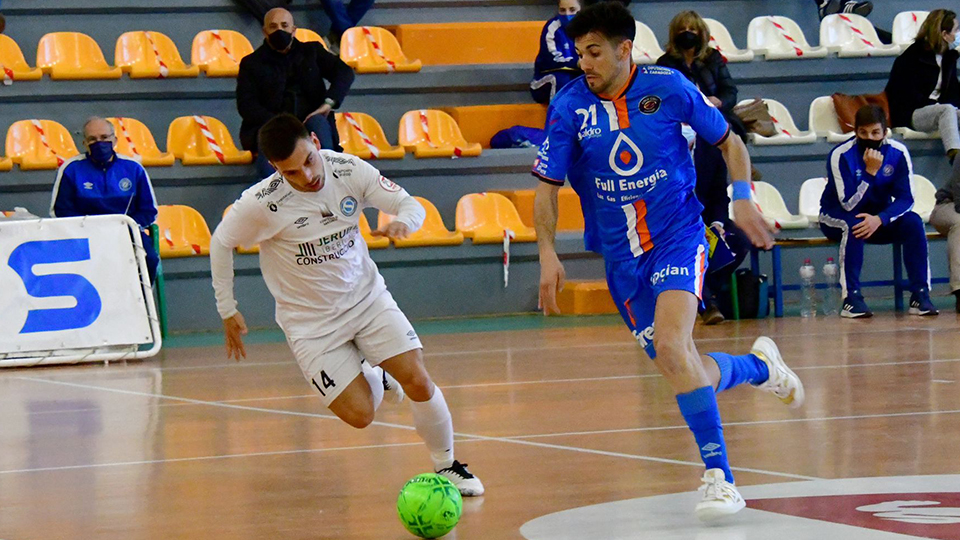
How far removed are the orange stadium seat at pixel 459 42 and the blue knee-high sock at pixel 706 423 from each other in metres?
11.3

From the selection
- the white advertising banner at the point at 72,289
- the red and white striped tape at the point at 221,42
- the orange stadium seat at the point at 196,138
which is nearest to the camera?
the white advertising banner at the point at 72,289

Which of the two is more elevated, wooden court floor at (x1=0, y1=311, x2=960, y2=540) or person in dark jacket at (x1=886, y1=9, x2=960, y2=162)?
person in dark jacket at (x1=886, y1=9, x2=960, y2=162)

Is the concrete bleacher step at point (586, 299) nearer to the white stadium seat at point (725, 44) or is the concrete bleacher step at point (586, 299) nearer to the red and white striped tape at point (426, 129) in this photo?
the red and white striped tape at point (426, 129)

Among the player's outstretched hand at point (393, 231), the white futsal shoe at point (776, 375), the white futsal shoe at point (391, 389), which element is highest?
the player's outstretched hand at point (393, 231)

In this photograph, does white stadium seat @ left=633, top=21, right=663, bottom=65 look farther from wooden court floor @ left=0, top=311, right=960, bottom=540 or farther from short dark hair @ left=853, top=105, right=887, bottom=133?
wooden court floor @ left=0, top=311, right=960, bottom=540

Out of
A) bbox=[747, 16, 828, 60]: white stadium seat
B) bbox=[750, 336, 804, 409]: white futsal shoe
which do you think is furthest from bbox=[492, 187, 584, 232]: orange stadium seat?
bbox=[750, 336, 804, 409]: white futsal shoe

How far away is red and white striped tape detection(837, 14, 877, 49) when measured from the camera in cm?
1576

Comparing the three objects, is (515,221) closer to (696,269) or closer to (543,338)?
(543,338)

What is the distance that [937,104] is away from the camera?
14.4 metres

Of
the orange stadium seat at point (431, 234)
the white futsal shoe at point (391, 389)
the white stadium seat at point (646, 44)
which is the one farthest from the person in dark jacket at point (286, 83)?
the white futsal shoe at point (391, 389)

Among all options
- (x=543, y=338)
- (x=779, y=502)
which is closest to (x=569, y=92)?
(x=779, y=502)

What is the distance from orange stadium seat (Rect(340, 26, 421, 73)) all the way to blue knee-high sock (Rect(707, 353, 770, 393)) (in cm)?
973

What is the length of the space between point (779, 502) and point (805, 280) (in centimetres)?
886

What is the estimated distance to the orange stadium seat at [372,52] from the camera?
1459 cm
